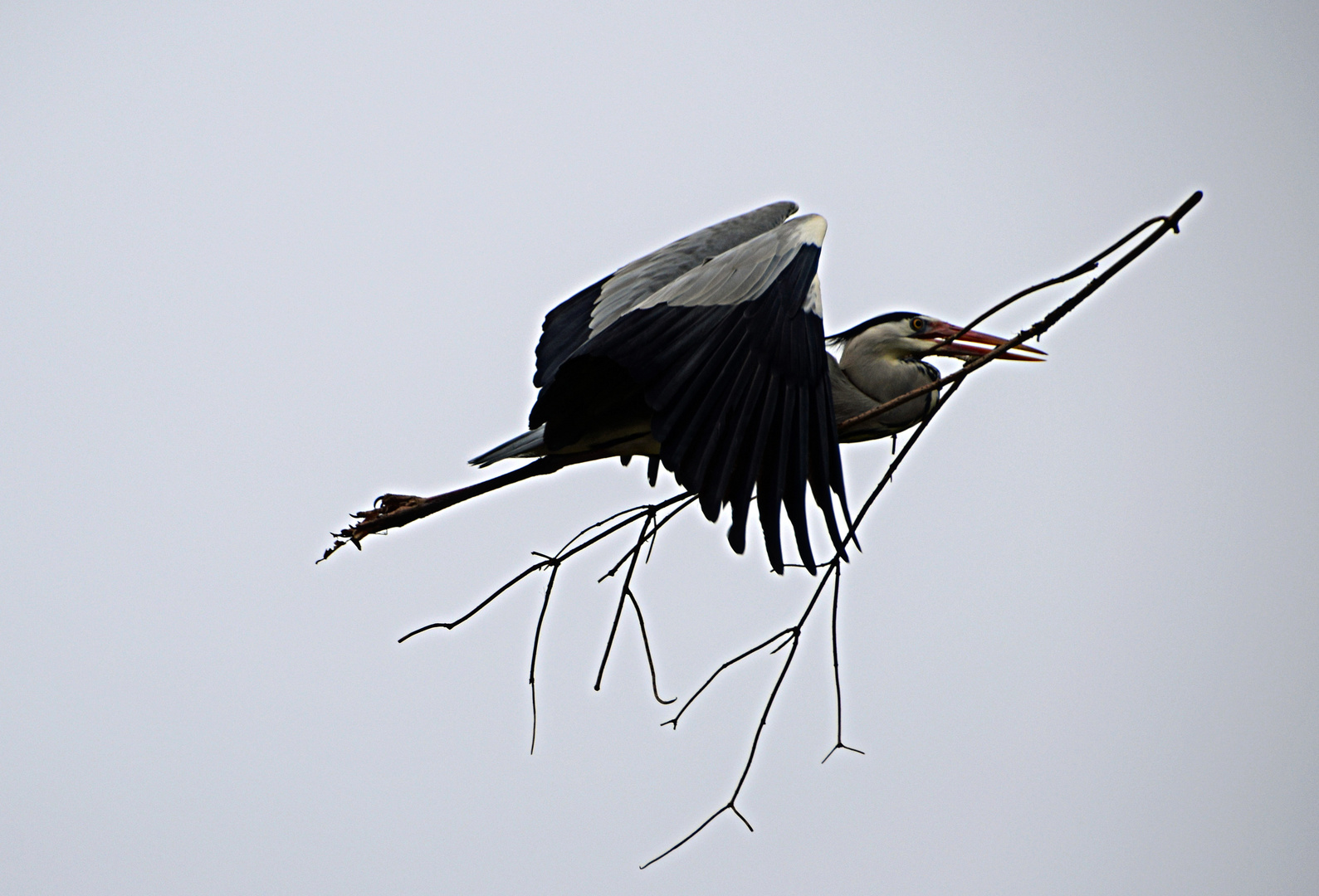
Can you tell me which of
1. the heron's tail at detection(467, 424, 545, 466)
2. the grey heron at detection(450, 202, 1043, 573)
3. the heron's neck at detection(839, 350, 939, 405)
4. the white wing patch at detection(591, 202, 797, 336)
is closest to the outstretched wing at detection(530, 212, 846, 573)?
the grey heron at detection(450, 202, 1043, 573)

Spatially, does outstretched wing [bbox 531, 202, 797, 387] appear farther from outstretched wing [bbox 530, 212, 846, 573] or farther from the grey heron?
outstretched wing [bbox 530, 212, 846, 573]

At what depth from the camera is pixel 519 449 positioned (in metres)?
2.78

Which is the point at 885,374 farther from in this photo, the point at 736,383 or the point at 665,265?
the point at 736,383

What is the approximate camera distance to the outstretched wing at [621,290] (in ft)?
9.83

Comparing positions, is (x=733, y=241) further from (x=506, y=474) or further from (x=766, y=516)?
(x=766, y=516)

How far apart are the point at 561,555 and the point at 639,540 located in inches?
6.2

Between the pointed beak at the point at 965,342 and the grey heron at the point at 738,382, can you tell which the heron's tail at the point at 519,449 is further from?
the pointed beak at the point at 965,342

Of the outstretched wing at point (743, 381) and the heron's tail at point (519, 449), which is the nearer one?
the outstretched wing at point (743, 381)

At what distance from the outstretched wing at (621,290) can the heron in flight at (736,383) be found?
1 centimetres

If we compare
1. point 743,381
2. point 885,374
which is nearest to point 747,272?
point 743,381

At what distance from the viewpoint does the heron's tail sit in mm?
2728

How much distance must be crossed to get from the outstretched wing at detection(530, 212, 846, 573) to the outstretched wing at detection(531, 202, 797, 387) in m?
0.44

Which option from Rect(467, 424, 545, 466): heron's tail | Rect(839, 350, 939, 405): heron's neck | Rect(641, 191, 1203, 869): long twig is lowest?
Rect(641, 191, 1203, 869): long twig

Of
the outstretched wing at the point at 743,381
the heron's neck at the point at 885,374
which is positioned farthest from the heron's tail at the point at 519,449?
the heron's neck at the point at 885,374
